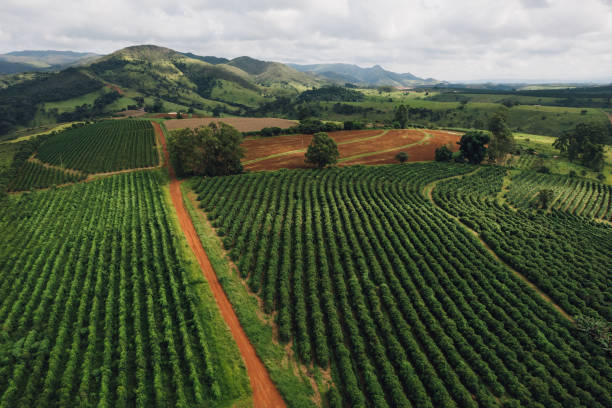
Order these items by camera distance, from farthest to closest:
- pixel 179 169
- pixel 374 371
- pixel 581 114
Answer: pixel 581 114 → pixel 179 169 → pixel 374 371

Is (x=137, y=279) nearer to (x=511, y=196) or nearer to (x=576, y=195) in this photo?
(x=511, y=196)

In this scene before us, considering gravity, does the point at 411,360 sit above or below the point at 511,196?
below

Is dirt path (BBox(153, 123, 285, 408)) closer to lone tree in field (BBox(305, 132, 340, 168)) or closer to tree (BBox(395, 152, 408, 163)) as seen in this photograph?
lone tree in field (BBox(305, 132, 340, 168))

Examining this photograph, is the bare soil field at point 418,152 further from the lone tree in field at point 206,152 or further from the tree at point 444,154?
the lone tree in field at point 206,152

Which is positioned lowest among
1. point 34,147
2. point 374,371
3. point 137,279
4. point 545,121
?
point 374,371

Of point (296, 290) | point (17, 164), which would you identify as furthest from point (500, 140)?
point (17, 164)

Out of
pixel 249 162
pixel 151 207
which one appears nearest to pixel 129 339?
pixel 151 207

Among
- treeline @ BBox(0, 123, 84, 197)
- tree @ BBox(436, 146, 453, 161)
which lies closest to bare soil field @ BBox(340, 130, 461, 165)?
tree @ BBox(436, 146, 453, 161)
